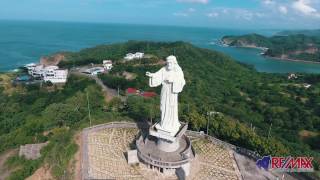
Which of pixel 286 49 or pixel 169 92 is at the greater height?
pixel 169 92

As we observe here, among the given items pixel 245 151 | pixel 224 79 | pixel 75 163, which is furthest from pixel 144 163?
pixel 224 79

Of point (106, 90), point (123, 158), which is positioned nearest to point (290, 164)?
point (123, 158)

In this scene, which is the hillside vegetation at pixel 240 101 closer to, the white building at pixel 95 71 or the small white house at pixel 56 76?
the white building at pixel 95 71

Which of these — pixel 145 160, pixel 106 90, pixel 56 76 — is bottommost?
pixel 106 90

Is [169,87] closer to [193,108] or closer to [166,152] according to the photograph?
[166,152]

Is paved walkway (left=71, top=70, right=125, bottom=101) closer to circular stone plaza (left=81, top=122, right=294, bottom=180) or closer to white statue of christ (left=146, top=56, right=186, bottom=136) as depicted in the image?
circular stone plaza (left=81, top=122, right=294, bottom=180)

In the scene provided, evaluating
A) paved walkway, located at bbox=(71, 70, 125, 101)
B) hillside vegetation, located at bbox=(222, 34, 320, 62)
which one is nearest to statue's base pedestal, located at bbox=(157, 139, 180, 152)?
paved walkway, located at bbox=(71, 70, 125, 101)
